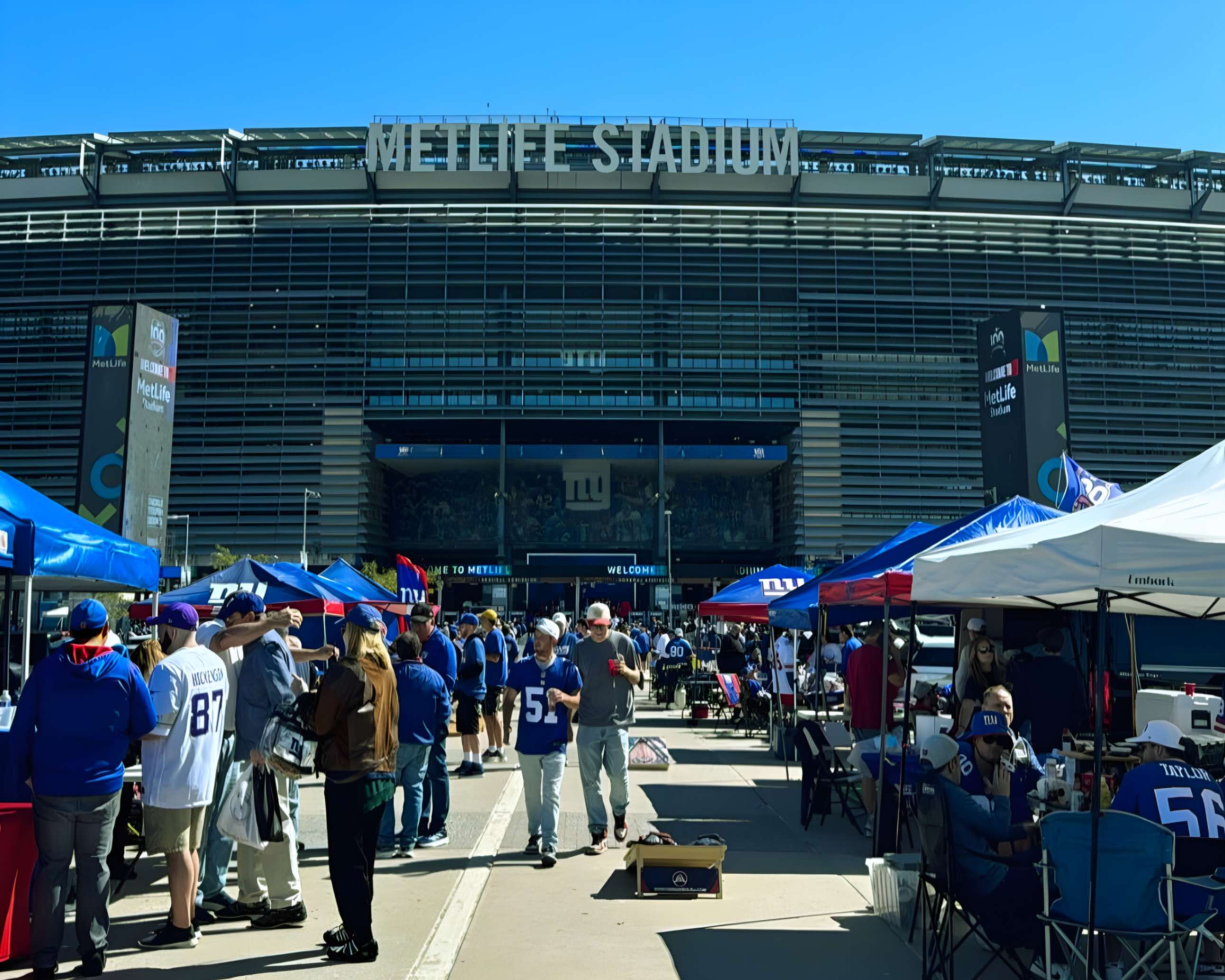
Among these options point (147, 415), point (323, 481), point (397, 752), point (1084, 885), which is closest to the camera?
point (1084, 885)

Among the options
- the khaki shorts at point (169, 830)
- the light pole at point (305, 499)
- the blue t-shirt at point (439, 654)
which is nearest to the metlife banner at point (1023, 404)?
the blue t-shirt at point (439, 654)

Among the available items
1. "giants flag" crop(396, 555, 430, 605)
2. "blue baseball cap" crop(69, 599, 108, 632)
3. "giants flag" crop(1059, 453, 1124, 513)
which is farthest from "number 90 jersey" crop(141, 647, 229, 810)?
"giants flag" crop(396, 555, 430, 605)

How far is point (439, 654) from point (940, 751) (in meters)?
5.99

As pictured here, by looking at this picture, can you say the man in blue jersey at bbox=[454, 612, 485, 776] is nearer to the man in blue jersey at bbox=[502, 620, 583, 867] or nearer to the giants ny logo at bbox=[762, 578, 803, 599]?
the man in blue jersey at bbox=[502, 620, 583, 867]

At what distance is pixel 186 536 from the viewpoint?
196ft

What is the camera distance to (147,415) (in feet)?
120

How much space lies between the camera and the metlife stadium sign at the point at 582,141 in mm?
63594

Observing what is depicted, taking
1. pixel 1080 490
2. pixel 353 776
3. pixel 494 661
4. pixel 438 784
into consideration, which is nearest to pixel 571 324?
pixel 494 661

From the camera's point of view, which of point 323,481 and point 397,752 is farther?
point 323,481

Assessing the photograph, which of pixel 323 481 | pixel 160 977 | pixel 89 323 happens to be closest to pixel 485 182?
pixel 323 481

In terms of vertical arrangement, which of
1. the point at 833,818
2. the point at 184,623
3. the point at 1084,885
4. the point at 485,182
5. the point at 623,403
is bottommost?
the point at 833,818

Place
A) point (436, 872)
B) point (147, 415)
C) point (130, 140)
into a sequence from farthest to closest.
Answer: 1. point (130, 140)
2. point (147, 415)
3. point (436, 872)

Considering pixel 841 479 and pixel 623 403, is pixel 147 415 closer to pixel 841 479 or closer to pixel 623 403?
pixel 623 403

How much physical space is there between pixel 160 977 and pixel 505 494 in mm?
57331
